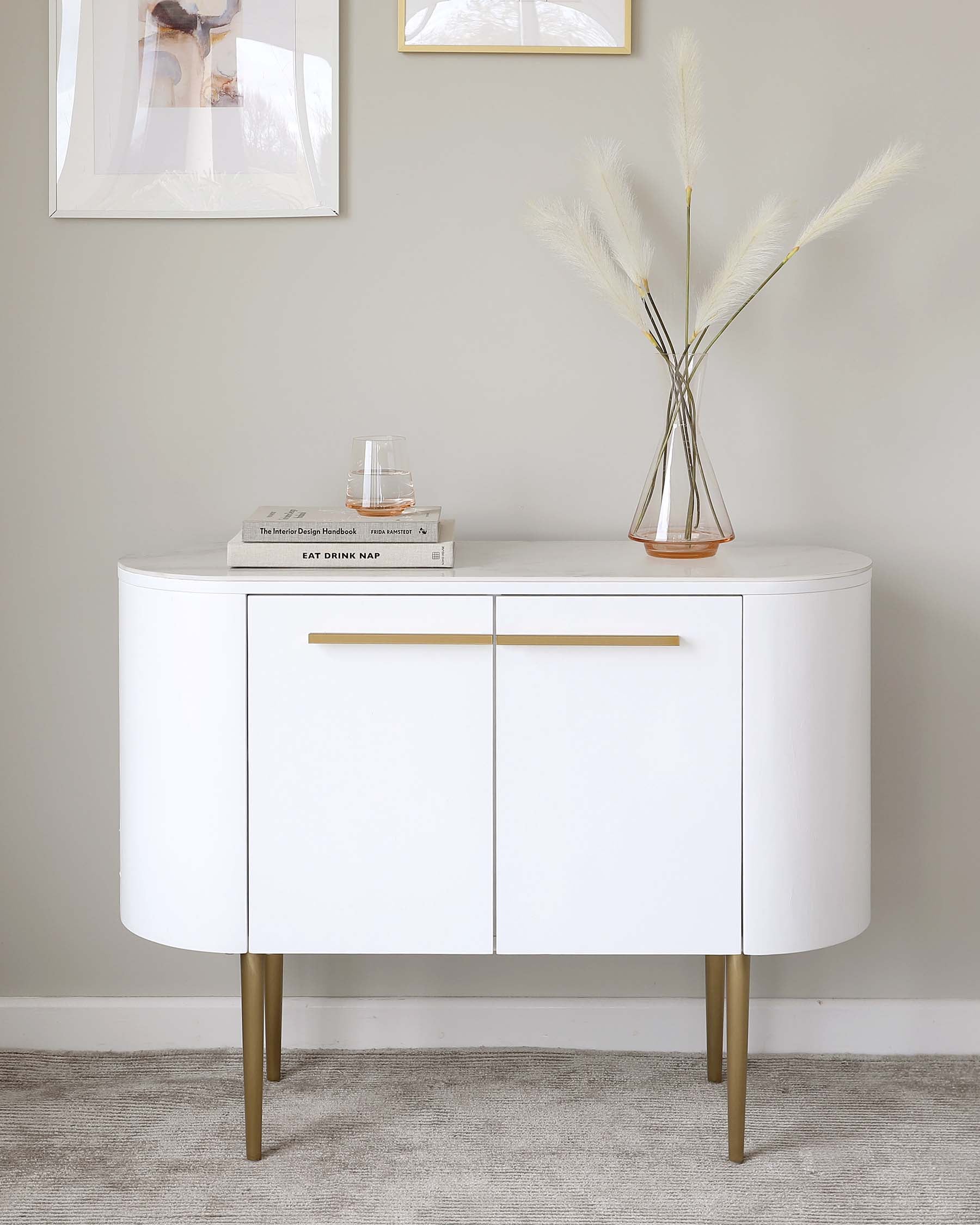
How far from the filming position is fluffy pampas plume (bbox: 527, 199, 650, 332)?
5.36ft

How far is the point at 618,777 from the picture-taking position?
1.47 m

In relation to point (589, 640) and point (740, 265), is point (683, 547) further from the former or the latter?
point (740, 265)

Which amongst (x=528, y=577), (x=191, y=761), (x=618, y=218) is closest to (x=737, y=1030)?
(x=528, y=577)

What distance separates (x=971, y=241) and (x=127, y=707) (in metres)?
Answer: 1.48

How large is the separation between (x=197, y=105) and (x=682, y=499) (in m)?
0.99

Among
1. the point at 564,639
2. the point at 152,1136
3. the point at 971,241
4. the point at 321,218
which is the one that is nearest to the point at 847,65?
the point at 971,241

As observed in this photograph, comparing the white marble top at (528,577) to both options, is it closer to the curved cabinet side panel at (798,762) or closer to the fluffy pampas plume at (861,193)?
the curved cabinet side panel at (798,762)

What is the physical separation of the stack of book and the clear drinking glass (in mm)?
85

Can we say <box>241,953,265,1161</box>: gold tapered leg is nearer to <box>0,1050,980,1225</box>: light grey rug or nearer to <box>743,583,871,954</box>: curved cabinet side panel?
<box>0,1050,980,1225</box>: light grey rug

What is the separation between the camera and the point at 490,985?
1906 mm

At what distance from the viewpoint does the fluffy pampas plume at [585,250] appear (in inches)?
64.3

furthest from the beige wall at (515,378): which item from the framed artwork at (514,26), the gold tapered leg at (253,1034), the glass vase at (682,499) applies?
the gold tapered leg at (253,1034)

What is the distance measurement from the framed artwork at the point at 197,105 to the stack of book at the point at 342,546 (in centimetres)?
60

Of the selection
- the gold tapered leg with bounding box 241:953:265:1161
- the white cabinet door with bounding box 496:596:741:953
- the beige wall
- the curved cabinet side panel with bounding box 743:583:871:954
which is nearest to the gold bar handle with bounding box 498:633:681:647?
the white cabinet door with bounding box 496:596:741:953
